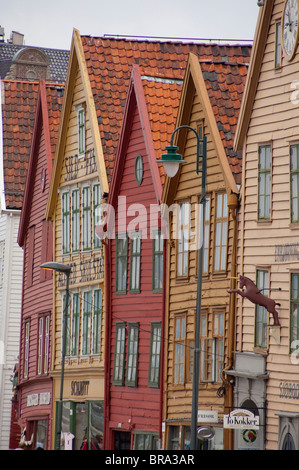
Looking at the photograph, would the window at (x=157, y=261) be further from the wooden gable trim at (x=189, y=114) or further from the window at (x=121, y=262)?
the window at (x=121, y=262)

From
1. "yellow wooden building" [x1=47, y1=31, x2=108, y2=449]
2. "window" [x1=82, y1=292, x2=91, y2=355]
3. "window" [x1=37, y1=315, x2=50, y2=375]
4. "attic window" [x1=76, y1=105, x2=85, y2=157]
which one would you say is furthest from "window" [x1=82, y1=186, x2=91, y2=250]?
"window" [x1=37, y1=315, x2=50, y2=375]

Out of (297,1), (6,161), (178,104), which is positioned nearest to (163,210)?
(178,104)

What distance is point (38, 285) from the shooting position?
45.5 m

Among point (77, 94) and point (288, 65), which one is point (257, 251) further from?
point (77, 94)

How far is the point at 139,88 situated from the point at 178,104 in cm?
134

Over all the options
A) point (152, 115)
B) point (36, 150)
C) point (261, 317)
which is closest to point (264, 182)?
point (261, 317)

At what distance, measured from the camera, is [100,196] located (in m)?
39.7

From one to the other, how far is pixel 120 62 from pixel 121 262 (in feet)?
23.7

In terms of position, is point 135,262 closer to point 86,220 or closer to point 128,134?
point 128,134

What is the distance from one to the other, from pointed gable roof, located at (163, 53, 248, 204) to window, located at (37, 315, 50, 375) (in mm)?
11289

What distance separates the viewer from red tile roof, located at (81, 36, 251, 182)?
39938 mm

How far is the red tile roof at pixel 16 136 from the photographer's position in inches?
1960

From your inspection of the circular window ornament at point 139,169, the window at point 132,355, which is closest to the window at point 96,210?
the circular window ornament at point 139,169

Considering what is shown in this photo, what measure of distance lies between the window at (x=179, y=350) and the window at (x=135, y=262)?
2833 millimetres
